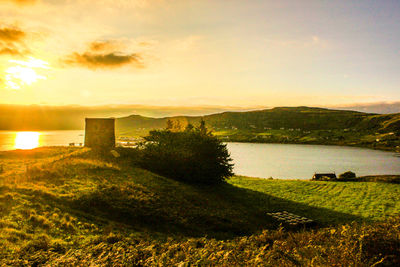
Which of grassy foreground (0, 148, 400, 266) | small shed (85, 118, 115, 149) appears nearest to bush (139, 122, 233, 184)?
grassy foreground (0, 148, 400, 266)

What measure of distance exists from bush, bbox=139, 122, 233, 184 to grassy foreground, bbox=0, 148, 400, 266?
2.65 metres

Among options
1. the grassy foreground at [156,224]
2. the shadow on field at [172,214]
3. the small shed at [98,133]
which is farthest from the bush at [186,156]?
the shadow on field at [172,214]

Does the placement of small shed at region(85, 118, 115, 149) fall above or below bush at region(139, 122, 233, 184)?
above

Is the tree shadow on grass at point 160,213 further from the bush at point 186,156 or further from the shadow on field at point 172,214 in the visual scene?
the bush at point 186,156

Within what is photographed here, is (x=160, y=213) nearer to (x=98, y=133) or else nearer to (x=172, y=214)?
(x=172, y=214)

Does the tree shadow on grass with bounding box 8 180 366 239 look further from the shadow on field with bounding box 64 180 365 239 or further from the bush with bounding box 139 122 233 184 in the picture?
the bush with bounding box 139 122 233 184

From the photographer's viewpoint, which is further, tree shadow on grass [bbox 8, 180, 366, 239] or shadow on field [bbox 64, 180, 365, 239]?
shadow on field [bbox 64, 180, 365, 239]

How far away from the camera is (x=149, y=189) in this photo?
23.7 meters

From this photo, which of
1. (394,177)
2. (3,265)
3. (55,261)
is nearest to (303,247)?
(55,261)

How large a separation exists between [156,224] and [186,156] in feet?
65.3

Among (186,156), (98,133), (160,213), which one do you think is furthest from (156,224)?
(98,133)

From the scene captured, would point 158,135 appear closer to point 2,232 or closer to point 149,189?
point 149,189

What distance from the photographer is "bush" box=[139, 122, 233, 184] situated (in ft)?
118

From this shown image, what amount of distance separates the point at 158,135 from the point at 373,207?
96.7 feet
